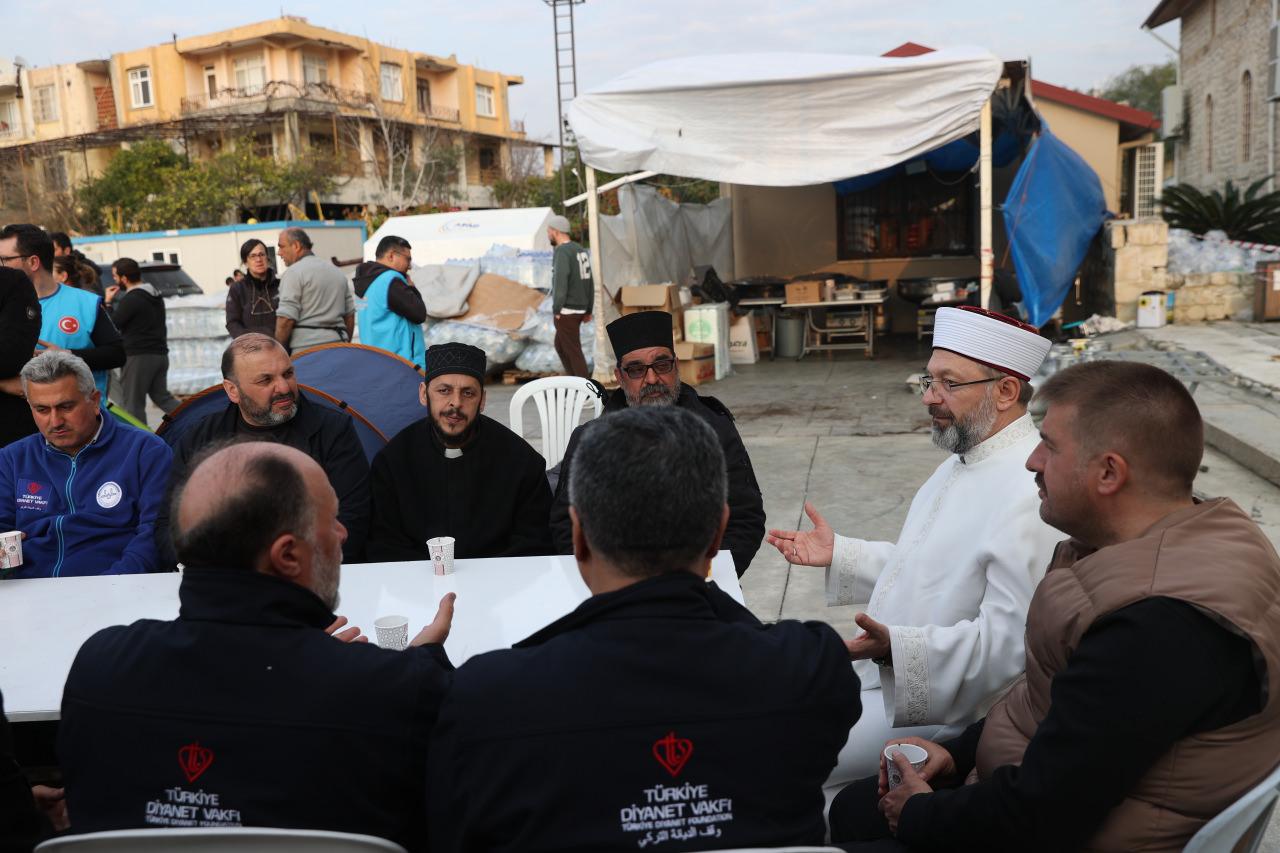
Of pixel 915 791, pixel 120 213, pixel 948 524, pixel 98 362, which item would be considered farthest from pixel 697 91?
pixel 120 213

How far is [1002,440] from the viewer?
2838mm

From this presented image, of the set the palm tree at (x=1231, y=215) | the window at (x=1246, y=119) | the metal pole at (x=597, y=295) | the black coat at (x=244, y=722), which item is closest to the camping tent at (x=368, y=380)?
the black coat at (x=244, y=722)

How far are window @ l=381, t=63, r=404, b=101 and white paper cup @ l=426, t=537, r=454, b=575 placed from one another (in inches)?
1693

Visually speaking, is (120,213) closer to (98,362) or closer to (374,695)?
(98,362)

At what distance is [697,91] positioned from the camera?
9141mm

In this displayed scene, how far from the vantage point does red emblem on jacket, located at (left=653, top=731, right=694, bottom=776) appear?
1437 mm

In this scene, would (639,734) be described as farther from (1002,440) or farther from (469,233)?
(469,233)

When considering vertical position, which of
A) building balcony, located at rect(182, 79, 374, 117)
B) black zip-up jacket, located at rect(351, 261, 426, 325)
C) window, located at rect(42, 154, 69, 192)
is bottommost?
black zip-up jacket, located at rect(351, 261, 426, 325)

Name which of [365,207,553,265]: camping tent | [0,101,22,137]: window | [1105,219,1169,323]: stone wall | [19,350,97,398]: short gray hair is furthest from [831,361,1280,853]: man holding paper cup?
[0,101,22,137]: window

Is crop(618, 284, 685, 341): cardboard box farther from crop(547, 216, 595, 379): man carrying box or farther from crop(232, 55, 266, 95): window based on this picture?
crop(232, 55, 266, 95): window

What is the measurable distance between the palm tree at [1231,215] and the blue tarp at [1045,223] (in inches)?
168

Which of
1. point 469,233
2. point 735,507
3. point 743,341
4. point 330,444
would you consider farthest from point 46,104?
point 735,507

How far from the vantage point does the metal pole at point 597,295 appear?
10.9 m

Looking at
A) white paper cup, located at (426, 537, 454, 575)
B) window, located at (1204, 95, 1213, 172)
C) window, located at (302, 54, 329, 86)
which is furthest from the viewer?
window, located at (302, 54, 329, 86)
